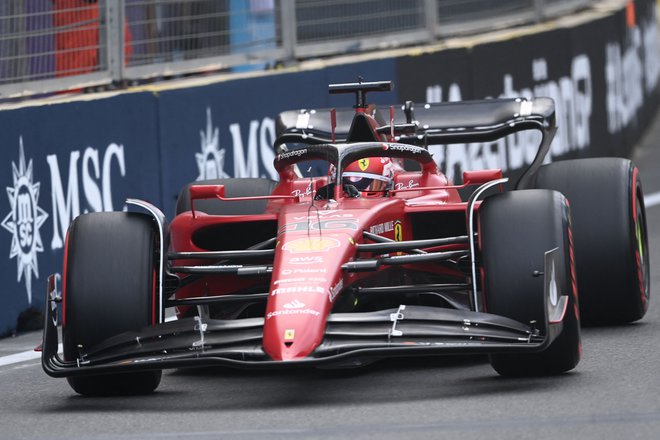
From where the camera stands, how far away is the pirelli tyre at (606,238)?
25.6ft

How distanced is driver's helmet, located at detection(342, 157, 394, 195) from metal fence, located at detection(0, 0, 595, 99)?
8.97ft

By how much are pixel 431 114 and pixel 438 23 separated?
5127 mm

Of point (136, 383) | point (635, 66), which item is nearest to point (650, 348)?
point (136, 383)

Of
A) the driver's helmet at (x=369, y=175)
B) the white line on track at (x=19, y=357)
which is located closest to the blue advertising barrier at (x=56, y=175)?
the white line on track at (x=19, y=357)

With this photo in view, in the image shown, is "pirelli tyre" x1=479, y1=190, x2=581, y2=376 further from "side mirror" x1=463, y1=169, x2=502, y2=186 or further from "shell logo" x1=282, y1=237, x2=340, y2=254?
"shell logo" x1=282, y1=237, x2=340, y2=254

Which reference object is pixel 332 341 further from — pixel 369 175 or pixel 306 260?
pixel 369 175

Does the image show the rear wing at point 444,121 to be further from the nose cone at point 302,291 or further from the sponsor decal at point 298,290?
the sponsor decal at point 298,290

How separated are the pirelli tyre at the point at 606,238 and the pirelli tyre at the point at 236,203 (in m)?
1.69

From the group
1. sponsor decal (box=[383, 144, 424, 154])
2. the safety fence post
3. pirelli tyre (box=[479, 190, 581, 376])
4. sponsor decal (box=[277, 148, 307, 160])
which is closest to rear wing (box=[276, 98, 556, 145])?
sponsor decal (box=[383, 144, 424, 154])

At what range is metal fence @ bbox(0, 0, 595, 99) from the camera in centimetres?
981

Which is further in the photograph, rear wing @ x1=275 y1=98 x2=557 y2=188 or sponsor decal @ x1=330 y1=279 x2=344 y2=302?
rear wing @ x1=275 y1=98 x2=557 y2=188

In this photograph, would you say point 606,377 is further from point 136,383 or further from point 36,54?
point 36,54

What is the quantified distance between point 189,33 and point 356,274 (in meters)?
5.13

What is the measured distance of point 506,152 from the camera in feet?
45.0
